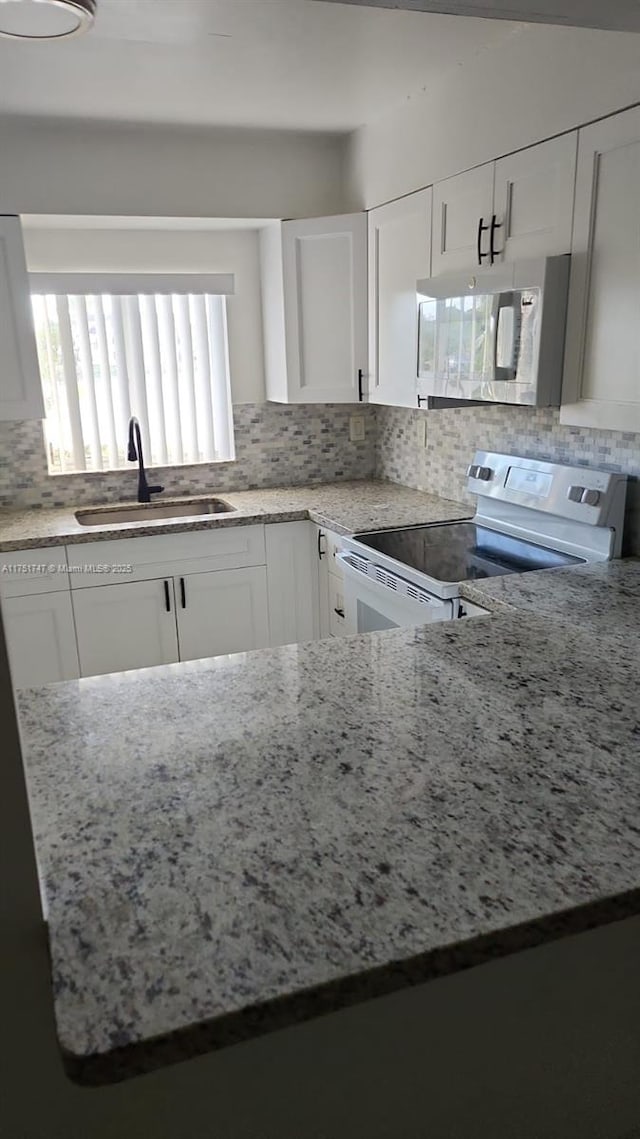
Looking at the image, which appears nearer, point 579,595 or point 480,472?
point 579,595

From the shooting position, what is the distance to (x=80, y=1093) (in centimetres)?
95

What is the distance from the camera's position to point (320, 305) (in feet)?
10.8

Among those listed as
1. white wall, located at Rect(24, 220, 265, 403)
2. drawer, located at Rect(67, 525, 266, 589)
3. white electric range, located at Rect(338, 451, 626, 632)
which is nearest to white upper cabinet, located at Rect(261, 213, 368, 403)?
white wall, located at Rect(24, 220, 265, 403)

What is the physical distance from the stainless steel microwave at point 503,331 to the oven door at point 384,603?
2.01 feet

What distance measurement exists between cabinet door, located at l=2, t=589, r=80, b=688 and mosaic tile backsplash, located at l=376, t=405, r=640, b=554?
1.60 m

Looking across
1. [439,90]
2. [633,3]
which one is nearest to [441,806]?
[633,3]

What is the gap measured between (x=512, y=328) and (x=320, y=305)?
1.33 m

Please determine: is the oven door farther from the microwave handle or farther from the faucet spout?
the faucet spout

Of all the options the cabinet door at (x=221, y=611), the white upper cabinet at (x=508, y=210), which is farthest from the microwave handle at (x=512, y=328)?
the cabinet door at (x=221, y=611)

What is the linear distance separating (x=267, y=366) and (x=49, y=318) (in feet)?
3.20

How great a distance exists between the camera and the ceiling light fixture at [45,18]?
169 cm

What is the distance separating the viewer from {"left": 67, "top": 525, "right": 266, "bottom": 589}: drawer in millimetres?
2949

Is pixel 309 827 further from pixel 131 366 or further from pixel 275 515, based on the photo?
pixel 131 366

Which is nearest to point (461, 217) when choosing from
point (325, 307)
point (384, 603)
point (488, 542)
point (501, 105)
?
point (501, 105)
